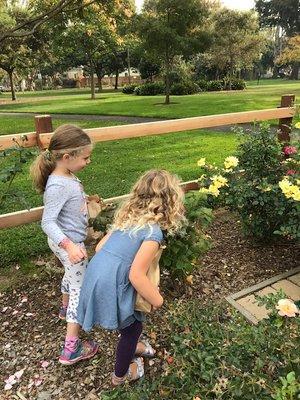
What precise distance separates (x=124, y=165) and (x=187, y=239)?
15.1ft

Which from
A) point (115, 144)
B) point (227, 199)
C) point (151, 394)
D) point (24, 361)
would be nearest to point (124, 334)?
point (151, 394)

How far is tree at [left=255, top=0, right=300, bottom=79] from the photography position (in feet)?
221

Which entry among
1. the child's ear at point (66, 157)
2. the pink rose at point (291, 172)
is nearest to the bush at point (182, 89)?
the pink rose at point (291, 172)

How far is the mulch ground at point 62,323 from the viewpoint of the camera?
8.19ft

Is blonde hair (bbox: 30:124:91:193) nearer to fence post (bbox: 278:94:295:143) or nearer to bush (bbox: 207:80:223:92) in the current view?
fence post (bbox: 278:94:295:143)

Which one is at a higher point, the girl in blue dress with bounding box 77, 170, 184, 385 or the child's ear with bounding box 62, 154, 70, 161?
the child's ear with bounding box 62, 154, 70, 161

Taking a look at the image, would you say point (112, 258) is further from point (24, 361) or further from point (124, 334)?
point (24, 361)

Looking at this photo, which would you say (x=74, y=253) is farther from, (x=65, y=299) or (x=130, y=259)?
(x=65, y=299)

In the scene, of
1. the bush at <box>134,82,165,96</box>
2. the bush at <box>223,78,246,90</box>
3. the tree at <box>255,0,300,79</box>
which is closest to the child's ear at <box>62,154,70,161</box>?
the bush at <box>134,82,165,96</box>

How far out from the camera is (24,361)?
8.77ft

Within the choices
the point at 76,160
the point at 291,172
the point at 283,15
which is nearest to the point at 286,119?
the point at 291,172

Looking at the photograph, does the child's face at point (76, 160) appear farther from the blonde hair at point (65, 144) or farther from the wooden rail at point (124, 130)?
the wooden rail at point (124, 130)

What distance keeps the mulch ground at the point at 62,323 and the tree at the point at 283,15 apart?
220 feet

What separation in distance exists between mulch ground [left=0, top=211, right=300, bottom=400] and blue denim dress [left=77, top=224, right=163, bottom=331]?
22.8 inches
